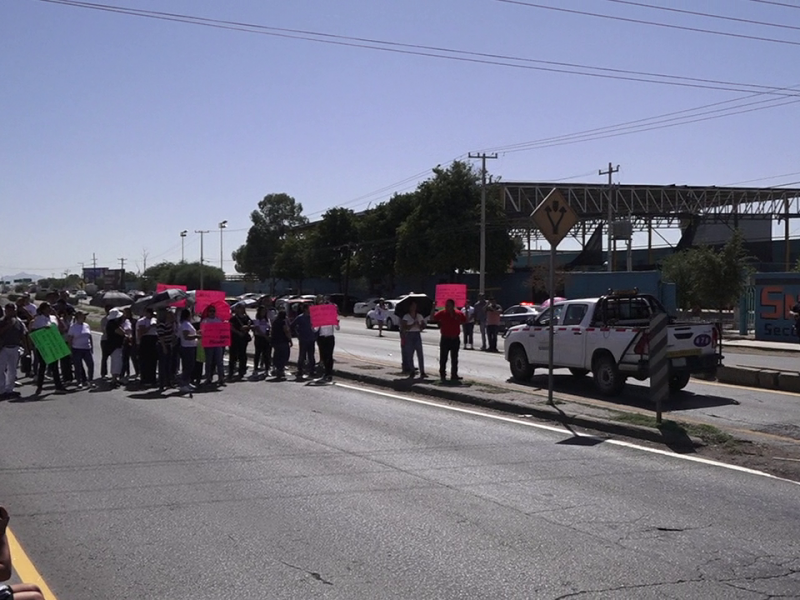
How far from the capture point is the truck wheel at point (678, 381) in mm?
16531

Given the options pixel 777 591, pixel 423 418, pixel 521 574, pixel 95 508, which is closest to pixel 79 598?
pixel 95 508

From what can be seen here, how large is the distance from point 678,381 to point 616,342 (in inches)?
63.2

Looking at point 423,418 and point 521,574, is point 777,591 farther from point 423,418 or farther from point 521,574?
point 423,418

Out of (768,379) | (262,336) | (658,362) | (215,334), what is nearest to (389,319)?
(262,336)

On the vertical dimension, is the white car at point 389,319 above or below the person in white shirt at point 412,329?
below

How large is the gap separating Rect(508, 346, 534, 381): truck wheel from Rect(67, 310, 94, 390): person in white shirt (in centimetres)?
869

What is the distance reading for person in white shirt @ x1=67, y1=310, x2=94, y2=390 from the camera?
18062 millimetres

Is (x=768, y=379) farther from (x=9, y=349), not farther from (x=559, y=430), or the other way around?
(x=9, y=349)

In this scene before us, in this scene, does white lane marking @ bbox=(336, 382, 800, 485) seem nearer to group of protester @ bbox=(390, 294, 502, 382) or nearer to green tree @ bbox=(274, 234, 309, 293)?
group of protester @ bbox=(390, 294, 502, 382)

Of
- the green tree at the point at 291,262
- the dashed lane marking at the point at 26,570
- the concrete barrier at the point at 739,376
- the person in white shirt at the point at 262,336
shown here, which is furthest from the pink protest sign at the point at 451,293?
the green tree at the point at 291,262

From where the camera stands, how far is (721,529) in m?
7.30

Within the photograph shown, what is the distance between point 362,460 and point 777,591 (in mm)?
5308

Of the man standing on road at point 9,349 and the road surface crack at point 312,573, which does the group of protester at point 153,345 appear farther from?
the road surface crack at point 312,573

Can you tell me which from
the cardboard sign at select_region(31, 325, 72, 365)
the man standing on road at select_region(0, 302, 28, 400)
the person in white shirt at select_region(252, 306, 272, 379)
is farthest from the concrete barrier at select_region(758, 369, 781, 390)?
the man standing on road at select_region(0, 302, 28, 400)
